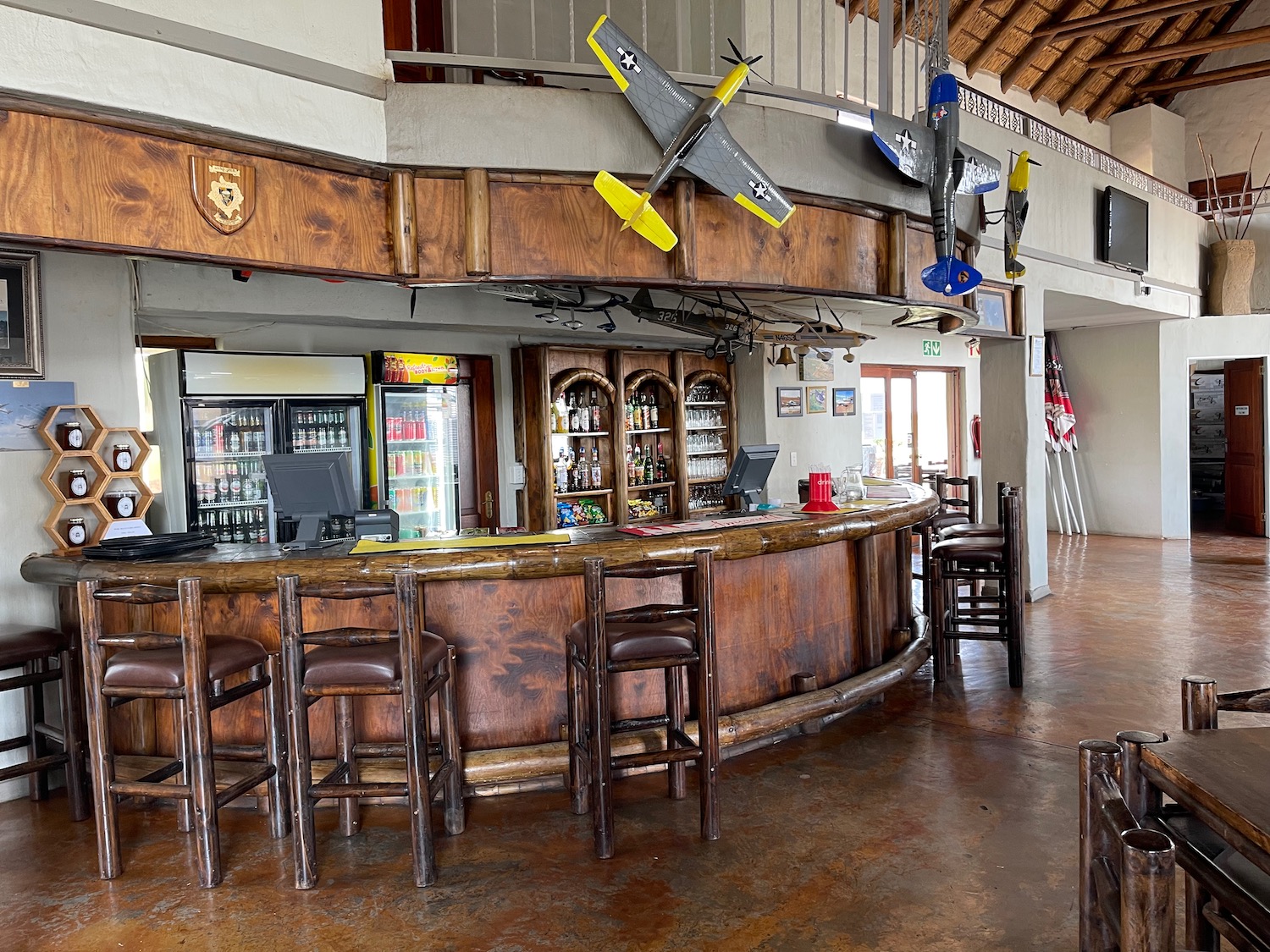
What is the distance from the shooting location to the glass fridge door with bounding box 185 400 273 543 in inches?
220

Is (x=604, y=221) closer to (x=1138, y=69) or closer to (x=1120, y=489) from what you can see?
(x=1120, y=489)

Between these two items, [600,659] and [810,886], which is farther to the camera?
[600,659]

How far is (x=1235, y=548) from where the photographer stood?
404 inches

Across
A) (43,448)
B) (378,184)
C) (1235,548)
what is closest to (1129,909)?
(378,184)

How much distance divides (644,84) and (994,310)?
455cm

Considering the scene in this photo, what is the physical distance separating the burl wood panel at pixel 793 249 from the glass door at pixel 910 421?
608cm

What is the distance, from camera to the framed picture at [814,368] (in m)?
8.38

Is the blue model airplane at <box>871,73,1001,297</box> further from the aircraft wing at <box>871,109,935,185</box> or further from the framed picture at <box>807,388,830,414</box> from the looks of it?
the framed picture at <box>807,388,830,414</box>

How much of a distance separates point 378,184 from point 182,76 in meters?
0.79

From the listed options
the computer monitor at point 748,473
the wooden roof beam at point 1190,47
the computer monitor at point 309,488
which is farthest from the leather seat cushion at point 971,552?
the wooden roof beam at point 1190,47

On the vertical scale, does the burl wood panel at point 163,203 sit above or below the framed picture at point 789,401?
above

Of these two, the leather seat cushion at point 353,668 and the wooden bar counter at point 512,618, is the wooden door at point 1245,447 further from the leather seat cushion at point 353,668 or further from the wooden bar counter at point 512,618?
the leather seat cushion at point 353,668

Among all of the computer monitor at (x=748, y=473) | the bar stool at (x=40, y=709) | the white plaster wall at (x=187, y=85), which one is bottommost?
the bar stool at (x=40, y=709)

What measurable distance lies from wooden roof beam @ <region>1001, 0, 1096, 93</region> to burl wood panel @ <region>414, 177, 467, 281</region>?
33.2 ft
